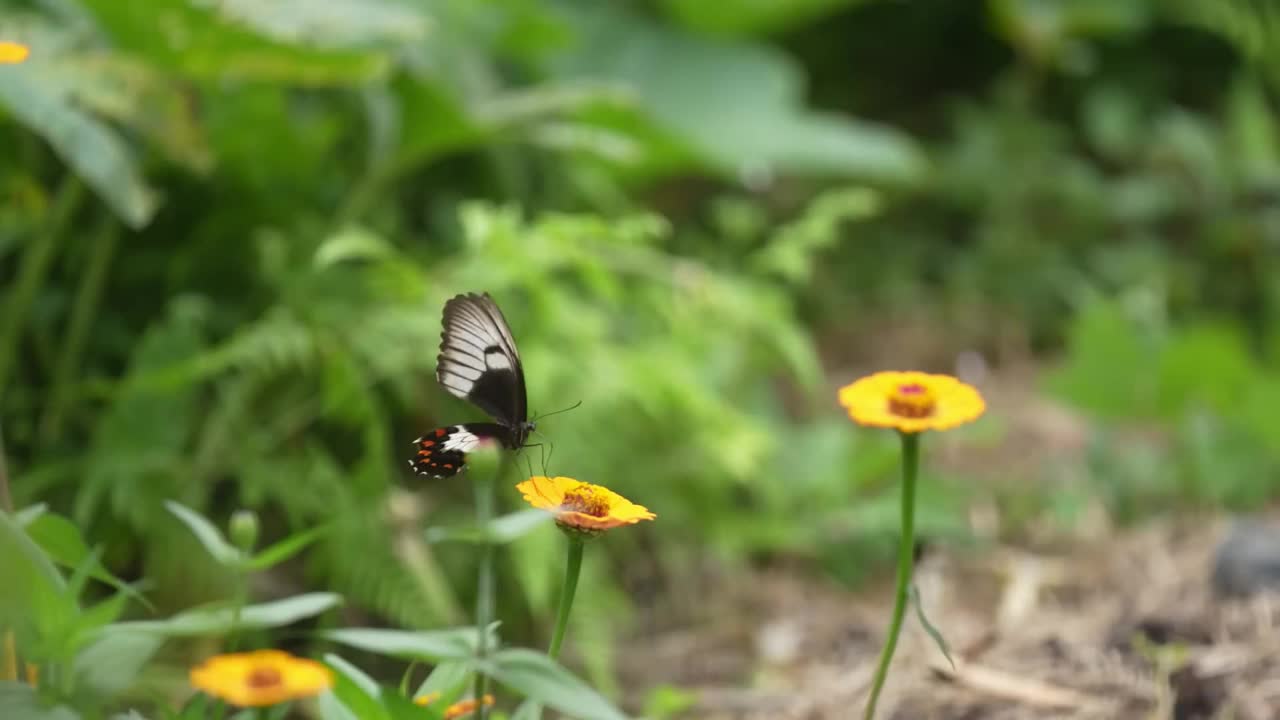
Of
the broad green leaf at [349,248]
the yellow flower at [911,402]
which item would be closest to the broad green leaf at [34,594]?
the yellow flower at [911,402]

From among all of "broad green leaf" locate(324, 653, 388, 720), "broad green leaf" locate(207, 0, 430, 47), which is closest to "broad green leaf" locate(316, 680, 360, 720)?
"broad green leaf" locate(324, 653, 388, 720)

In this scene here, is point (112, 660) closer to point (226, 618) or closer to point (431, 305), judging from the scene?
point (226, 618)

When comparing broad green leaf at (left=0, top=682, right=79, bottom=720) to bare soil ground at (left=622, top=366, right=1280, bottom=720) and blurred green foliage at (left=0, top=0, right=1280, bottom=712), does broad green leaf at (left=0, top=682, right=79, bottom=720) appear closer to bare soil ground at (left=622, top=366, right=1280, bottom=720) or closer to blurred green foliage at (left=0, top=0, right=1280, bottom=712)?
blurred green foliage at (left=0, top=0, right=1280, bottom=712)

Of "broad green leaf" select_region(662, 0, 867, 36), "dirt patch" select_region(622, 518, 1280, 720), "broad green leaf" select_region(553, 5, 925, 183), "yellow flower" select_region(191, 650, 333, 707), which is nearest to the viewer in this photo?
"yellow flower" select_region(191, 650, 333, 707)

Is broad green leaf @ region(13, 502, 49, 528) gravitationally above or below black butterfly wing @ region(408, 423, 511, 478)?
below

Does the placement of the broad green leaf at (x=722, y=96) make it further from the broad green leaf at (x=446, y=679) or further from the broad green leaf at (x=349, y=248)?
the broad green leaf at (x=446, y=679)

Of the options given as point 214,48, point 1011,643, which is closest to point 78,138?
point 214,48

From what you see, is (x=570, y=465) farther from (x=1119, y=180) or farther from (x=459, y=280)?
(x=1119, y=180)
